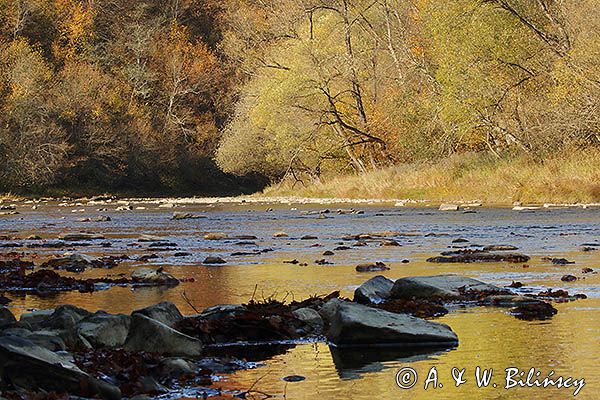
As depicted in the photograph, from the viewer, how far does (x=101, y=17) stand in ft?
299

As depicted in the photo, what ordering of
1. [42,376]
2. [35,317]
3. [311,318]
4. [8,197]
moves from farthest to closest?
[8,197], [311,318], [35,317], [42,376]

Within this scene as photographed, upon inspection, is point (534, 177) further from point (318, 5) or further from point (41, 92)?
point (41, 92)

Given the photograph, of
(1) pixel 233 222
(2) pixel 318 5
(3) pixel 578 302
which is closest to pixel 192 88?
(2) pixel 318 5

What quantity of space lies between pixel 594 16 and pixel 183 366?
117 ft

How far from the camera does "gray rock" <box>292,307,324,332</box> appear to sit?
11320 mm

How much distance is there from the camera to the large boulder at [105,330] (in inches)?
389

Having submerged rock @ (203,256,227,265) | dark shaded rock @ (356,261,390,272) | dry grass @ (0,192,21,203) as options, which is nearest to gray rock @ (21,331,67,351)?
dark shaded rock @ (356,261,390,272)

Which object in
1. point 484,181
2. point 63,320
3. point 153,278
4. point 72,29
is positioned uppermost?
point 72,29

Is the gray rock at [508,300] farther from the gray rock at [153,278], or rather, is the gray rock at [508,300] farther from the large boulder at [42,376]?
the large boulder at [42,376]

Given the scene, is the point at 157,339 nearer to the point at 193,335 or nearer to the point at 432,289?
the point at 193,335

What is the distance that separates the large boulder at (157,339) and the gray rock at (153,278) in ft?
19.0

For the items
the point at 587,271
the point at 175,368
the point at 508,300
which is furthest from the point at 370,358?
the point at 587,271

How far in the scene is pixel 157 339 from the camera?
956 centimetres

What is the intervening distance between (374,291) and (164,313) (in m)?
3.15
